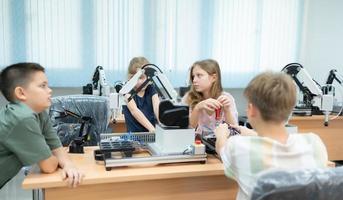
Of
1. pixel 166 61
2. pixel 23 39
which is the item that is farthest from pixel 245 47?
pixel 23 39

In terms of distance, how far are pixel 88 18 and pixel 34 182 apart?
246 centimetres

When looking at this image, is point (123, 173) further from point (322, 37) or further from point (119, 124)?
point (322, 37)

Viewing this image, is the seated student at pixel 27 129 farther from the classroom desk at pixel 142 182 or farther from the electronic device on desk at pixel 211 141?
the electronic device on desk at pixel 211 141

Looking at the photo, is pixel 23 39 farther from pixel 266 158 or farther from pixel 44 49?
pixel 266 158

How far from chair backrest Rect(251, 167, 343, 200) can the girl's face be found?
117 centimetres

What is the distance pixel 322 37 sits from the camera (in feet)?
13.2

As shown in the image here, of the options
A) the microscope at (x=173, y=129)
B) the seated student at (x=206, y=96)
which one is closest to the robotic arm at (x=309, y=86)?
the seated student at (x=206, y=96)

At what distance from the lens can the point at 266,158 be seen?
109 cm

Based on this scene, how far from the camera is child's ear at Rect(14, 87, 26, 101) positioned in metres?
1.39

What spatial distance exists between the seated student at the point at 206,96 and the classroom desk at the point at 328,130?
4.60 ft

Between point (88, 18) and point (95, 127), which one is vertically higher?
point (88, 18)

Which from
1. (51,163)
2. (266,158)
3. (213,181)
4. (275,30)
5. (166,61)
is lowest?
(213,181)

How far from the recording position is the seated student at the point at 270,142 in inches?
43.2

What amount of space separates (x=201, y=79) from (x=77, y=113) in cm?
90
